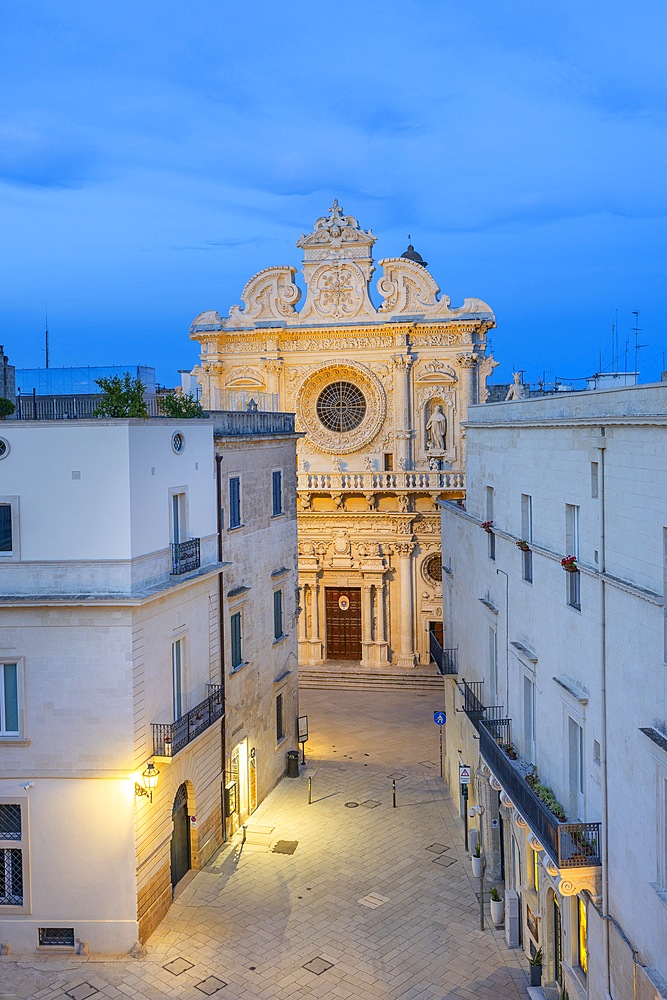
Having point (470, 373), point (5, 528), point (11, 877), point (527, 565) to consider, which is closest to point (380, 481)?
point (470, 373)

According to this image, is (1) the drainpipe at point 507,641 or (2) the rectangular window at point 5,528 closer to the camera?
(2) the rectangular window at point 5,528

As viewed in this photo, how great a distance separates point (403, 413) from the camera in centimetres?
4069

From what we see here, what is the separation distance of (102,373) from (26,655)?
10131 millimetres

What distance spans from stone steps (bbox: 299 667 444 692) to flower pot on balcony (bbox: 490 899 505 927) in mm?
18939

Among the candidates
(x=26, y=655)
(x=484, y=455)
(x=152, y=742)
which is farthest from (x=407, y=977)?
(x=484, y=455)

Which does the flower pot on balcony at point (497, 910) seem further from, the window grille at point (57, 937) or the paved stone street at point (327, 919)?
the window grille at point (57, 937)

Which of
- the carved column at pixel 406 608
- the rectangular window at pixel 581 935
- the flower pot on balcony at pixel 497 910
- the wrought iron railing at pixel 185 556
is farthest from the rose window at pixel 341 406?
the rectangular window at pixel 581 935

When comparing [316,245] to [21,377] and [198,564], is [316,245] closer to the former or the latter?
[21,377]

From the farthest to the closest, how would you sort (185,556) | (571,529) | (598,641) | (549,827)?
(185,556) → (571,529) → (549,827) → (598,641)

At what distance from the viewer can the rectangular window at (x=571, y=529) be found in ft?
50.6

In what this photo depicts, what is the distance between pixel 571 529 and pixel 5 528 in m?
10.4

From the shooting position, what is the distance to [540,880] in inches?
675

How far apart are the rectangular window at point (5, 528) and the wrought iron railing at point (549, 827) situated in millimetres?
10034

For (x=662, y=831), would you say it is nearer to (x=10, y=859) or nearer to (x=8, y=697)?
(x=8, y=697)
